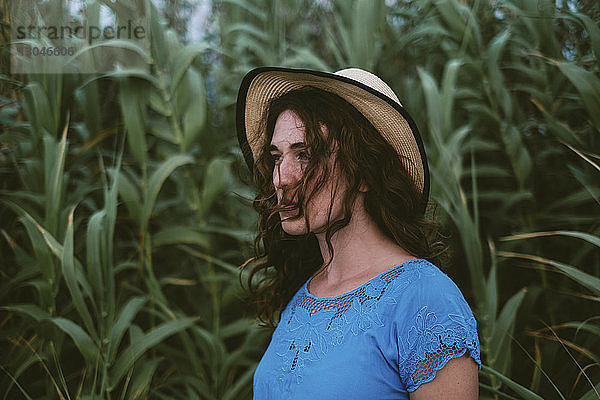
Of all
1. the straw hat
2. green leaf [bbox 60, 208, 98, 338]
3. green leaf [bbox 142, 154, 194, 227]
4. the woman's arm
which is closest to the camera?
the woman's arm

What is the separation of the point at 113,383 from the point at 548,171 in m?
1.27

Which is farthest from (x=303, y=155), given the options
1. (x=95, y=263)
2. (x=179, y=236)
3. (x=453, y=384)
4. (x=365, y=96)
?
(x=179, y=236)

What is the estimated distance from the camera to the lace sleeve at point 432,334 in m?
0.78

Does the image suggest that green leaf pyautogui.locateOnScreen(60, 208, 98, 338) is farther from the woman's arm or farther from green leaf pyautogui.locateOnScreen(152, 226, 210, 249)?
the woman's arm

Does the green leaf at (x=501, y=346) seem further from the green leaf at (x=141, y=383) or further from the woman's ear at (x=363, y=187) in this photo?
the green leaf at (x=141, y=383)

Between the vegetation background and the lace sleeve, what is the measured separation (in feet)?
1.29

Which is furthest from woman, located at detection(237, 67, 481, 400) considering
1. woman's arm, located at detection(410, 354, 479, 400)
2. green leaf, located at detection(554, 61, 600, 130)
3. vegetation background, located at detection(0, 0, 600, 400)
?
green leaf, located at detection(554, 61, 600, 130)

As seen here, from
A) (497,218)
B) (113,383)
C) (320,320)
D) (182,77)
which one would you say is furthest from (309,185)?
(497,218)

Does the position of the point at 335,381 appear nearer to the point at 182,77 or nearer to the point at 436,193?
the point at 436,193

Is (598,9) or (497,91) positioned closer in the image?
(598,9)

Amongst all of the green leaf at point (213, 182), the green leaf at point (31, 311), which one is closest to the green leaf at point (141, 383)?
the green leaf at point (31, 311)

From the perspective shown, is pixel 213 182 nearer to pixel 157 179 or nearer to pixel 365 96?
pixel 157 179

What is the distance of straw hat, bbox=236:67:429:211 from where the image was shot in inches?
37.4

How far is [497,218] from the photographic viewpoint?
1.66 metres
